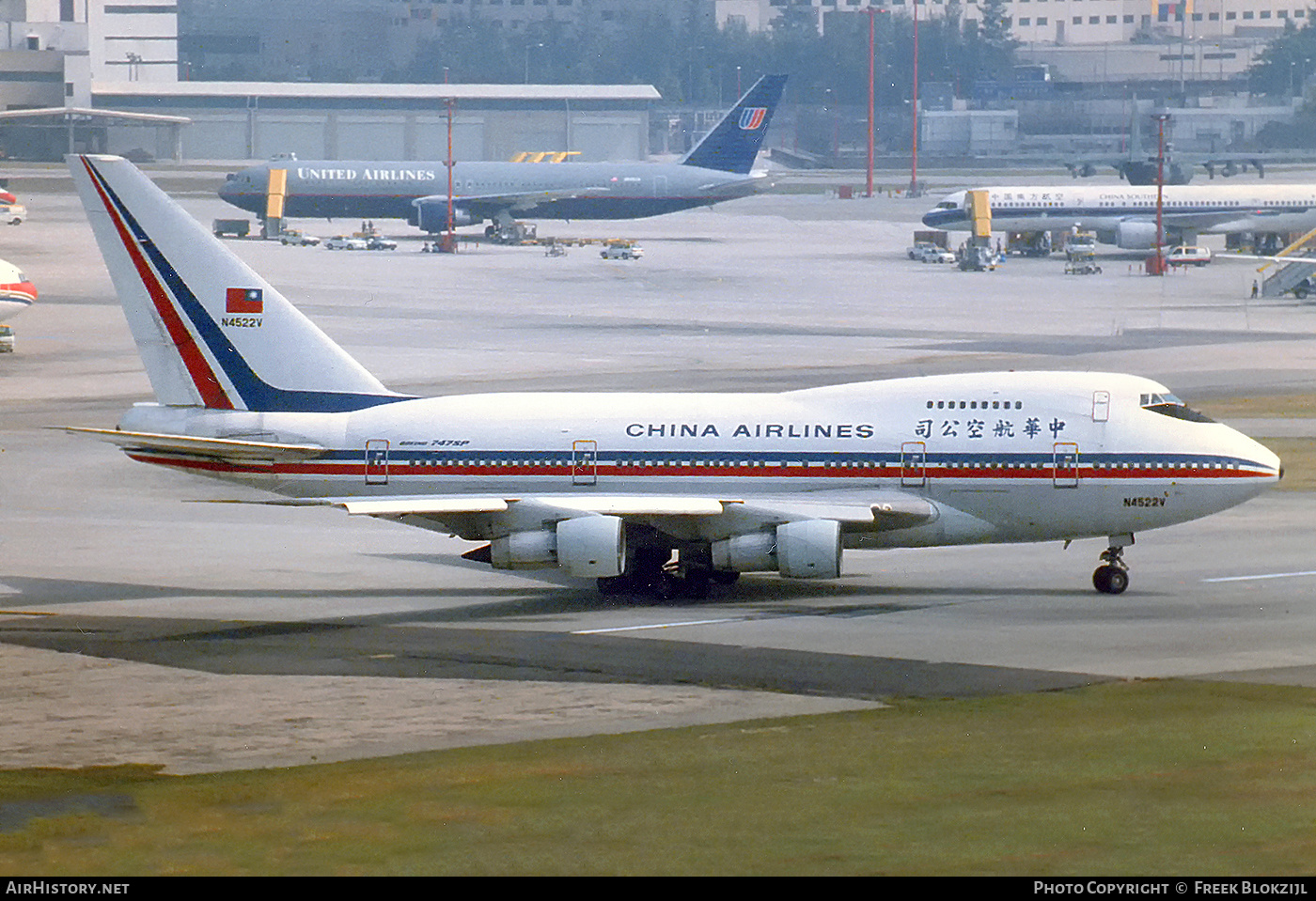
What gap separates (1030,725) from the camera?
32.1 metres

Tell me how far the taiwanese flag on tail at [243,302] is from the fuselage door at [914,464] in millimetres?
15198

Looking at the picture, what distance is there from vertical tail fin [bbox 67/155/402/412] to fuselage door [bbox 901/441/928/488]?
11984mm

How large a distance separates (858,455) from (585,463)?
6.04 meters

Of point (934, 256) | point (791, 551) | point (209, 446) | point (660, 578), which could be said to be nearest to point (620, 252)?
point (934, 256)

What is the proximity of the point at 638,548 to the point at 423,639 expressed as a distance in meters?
6.78

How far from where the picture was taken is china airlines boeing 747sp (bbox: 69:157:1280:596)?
145ft

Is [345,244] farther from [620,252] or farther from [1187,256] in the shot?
[1187,256]

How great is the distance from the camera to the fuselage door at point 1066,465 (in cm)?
4459

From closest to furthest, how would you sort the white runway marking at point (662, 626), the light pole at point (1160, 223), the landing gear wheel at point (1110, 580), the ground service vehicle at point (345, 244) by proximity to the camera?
1. the white runway marking at point (662, 626)
2. the landing gear wheel at point (1110, 580)
3. the light pole at point (1160, 223)
4. the ground service vehicle at point (345, 244)

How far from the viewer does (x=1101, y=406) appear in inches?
1770

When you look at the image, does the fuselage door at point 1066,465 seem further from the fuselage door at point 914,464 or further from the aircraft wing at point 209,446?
the aircraft wing at point 209,446

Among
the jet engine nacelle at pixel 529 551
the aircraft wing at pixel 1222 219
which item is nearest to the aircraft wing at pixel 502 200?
the aircraft wing at pixel 1222 219
